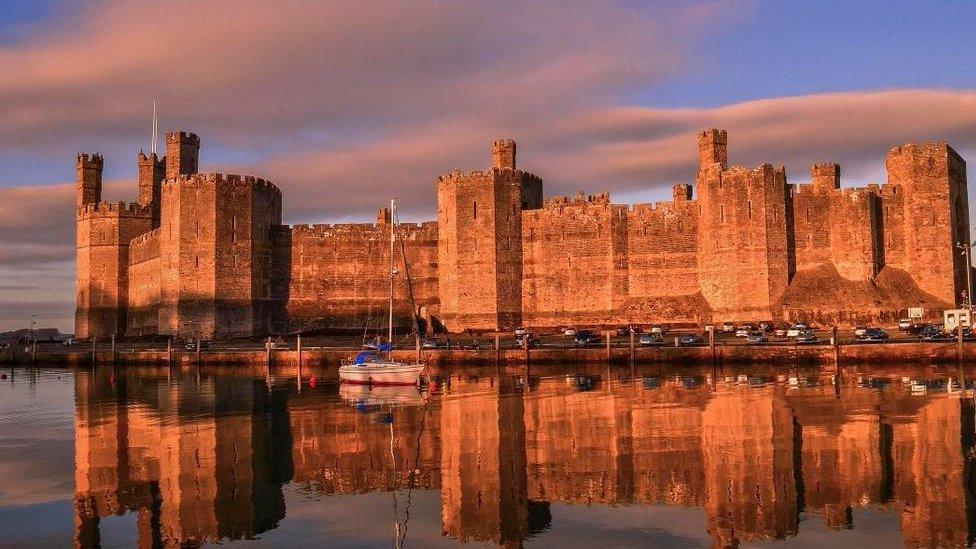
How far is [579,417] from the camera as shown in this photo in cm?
2961

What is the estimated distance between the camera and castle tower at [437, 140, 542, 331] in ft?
222

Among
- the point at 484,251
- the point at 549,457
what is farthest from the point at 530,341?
the point at 549,457

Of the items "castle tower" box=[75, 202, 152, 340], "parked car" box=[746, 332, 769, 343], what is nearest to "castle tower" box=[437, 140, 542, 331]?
"parked car" box=[746, 332, 769, 343]

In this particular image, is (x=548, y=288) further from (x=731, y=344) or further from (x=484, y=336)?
(x=731, y=344)

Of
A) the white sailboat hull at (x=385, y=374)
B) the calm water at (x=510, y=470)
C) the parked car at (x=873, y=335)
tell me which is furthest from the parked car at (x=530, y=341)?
the parked car at (x=873, y=335)

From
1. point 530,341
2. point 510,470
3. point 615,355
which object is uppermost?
point 530,341

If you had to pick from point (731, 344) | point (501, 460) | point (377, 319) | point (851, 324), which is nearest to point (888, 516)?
point (501, 460)

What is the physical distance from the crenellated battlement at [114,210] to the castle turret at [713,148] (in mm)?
48506

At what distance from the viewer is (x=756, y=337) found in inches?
Result: 2103

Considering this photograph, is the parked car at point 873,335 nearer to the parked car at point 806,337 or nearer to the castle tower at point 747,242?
the parked car at point 806,337

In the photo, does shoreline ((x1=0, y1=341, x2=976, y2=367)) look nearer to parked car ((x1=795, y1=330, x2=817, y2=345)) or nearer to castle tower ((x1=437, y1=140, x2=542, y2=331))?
parked car ((x1=795, y1=330, x2=817, y2=345))

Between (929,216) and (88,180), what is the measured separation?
70.5 m

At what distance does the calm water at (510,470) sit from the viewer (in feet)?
53.7

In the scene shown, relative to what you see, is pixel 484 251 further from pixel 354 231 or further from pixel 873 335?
pixel 873 335
